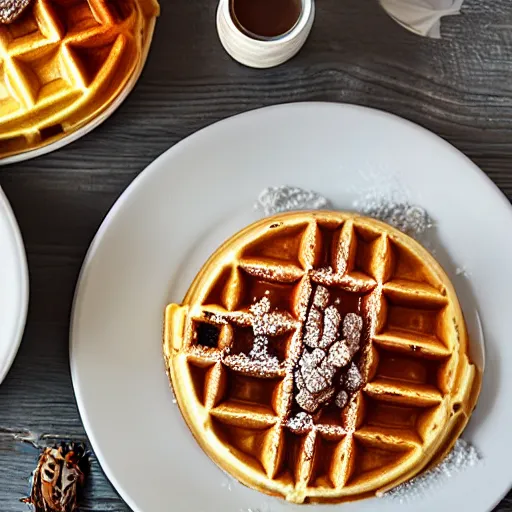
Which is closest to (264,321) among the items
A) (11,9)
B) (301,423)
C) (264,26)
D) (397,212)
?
(301,423)

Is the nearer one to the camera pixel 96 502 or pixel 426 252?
pixel 426 252

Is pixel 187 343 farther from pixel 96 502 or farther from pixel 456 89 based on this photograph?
pixel 456 89

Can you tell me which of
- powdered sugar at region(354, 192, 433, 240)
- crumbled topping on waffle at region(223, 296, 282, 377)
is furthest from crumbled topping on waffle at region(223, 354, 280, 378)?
powdered sugar at region(354, 192, 433, 240)

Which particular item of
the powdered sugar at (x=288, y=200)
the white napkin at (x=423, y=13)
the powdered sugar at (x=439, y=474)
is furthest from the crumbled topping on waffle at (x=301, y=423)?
the white napkin at (x=423, y=13)

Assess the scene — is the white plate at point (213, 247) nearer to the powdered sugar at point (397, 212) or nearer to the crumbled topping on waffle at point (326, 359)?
the powdered sugar at point (397, 212)

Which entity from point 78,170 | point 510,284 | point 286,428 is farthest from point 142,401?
point 510,284

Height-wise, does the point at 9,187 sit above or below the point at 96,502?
above

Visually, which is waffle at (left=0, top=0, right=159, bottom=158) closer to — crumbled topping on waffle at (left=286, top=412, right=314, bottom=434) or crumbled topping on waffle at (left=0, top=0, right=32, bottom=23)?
crumbled topping on waffle at (left=0, top=0, right=32, bottom=23)
